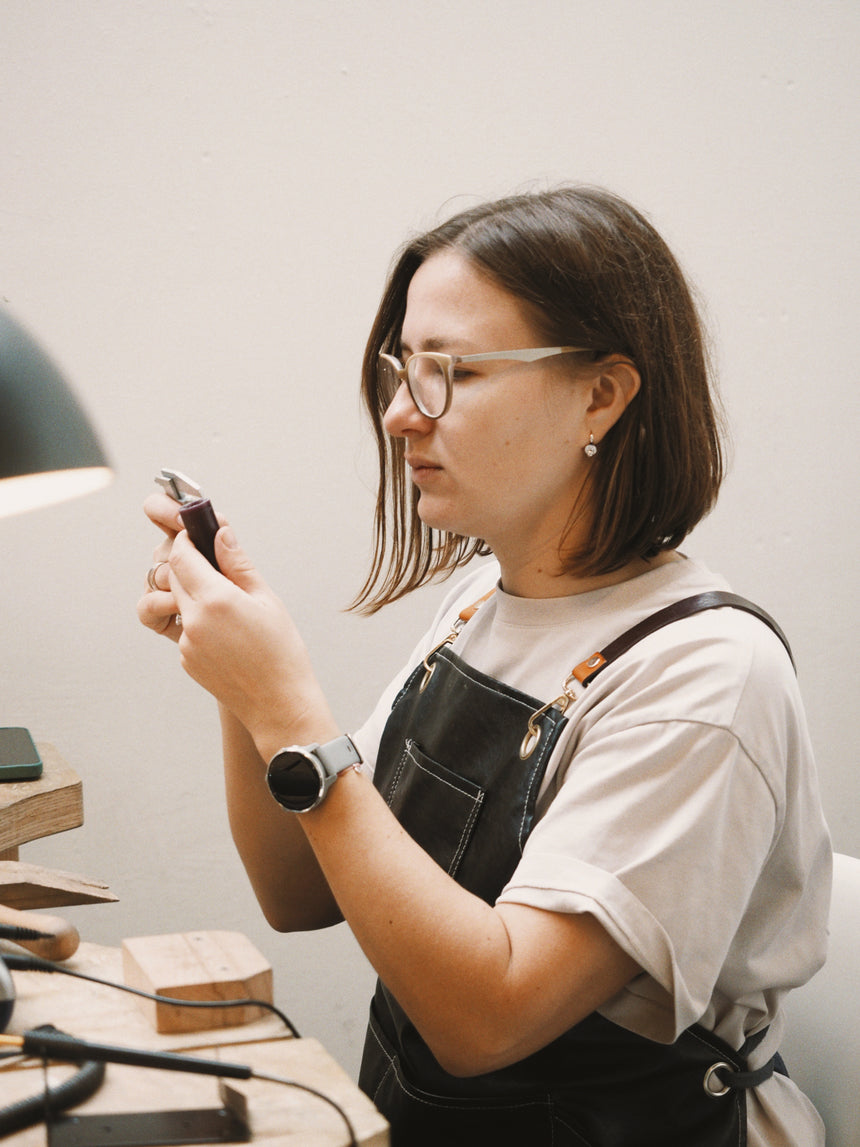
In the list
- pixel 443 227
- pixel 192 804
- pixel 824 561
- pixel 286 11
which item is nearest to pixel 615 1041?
pixel 443 227

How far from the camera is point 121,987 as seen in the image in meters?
0.73

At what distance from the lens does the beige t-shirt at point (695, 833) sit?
0.78 m

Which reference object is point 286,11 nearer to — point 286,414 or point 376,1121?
point 286,414

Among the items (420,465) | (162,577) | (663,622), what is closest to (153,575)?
(162,577)

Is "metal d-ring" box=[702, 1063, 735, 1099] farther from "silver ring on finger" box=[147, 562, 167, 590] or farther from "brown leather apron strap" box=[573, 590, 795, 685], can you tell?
"silver ring on finger" box=[147, 562, 167, 590]

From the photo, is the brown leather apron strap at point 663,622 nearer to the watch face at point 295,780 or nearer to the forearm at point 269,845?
the watch face at point 295,780

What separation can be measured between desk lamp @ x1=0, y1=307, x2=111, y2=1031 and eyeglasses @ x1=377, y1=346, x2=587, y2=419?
0.99 feet

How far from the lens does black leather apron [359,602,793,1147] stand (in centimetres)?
86

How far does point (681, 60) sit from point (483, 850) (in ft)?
5.26

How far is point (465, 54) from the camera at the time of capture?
180 centimetres

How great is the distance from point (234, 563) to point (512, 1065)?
1.62ft

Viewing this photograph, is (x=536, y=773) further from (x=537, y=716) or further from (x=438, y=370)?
(x=438, y=370)

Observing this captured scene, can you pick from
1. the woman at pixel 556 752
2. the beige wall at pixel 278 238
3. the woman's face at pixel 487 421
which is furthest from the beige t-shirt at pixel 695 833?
the beige wall at pixel 278 238

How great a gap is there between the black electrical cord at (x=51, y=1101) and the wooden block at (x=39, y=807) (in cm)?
55
